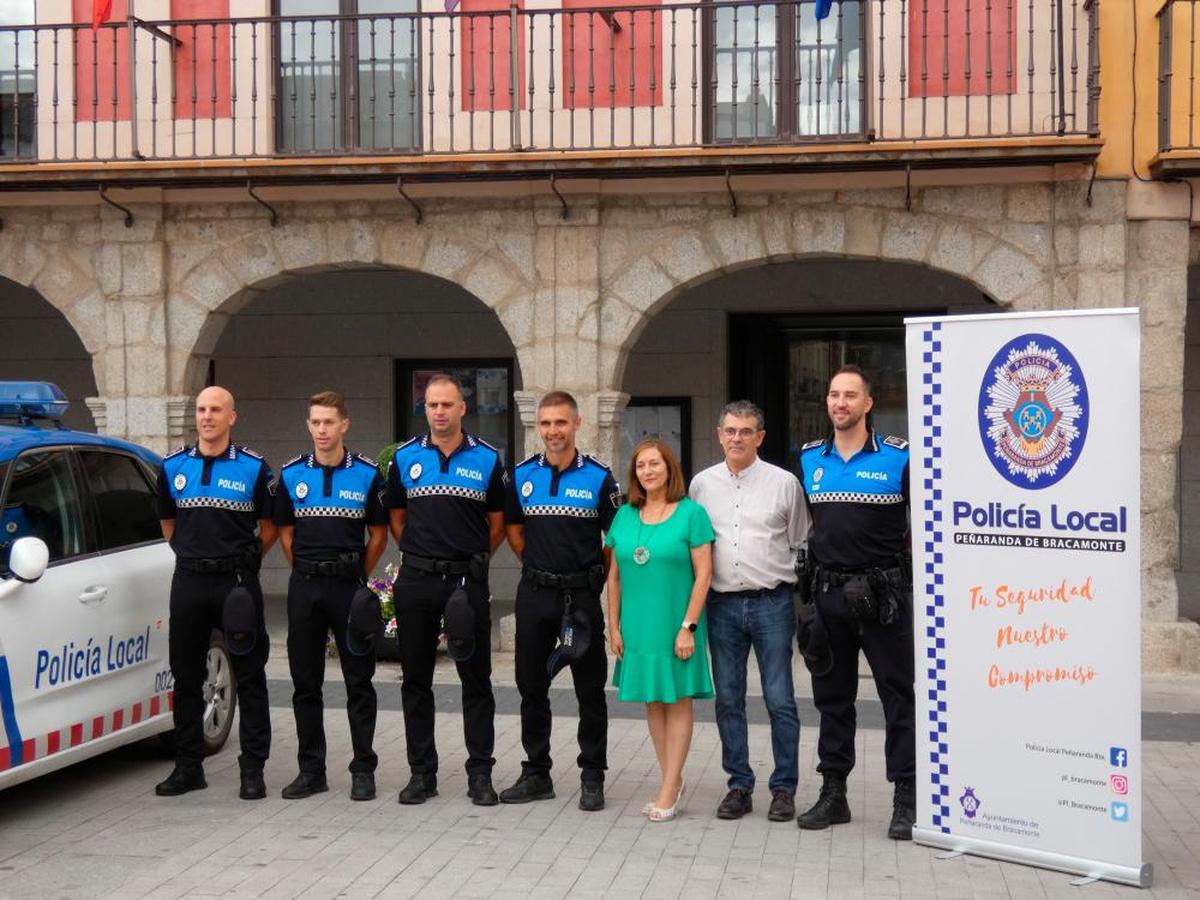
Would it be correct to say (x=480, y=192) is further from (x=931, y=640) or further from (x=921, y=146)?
(x=931, y=640)

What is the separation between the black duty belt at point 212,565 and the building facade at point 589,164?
5.07m

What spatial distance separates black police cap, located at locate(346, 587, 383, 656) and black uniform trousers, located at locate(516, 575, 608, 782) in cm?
64

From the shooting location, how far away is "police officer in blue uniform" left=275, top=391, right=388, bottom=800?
745cm

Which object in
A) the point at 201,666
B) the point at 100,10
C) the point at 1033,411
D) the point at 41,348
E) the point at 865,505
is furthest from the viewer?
the point at 41,348

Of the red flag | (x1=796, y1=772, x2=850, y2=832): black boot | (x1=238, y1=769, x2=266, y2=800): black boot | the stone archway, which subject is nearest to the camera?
(x1=796, y1=772, x2=850, y2=832): black boot

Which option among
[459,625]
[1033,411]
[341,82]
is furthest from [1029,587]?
[341,82]

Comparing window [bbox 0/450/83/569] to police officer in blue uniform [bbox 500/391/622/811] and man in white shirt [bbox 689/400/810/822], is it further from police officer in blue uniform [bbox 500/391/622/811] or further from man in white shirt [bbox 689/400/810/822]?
man in white shirt [bbox 689/400/810/822]

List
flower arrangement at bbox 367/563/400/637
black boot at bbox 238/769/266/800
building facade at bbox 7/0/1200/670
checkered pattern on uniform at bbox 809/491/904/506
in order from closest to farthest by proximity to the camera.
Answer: checkered pattern on uniform at bbox 809/491/904/506
black boot at bbox 238/769/266/800
building facade at bbox 7/0/1200/670
flower arrangement at bbox 367/563/400/637

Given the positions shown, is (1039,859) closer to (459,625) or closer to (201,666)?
(459,625)

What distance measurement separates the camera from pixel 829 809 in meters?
7.00

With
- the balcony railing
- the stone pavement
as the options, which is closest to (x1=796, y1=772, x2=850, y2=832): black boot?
the stone pavement

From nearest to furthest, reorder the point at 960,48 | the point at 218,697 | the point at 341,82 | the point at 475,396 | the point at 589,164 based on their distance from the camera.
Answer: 1. the point at 218,697
2. the point at 589,164
3. the point at 960,48
4. the point at 341,82
5. the point at 475,396

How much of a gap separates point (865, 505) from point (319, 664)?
2.64 metres

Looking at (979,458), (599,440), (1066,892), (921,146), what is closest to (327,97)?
(599,440)
